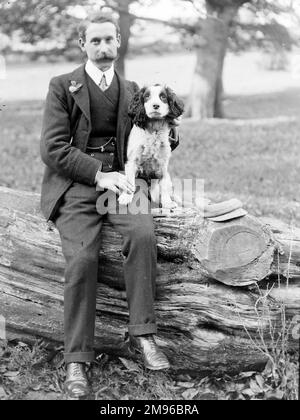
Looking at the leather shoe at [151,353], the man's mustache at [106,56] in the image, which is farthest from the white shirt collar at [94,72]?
the leather shoe at [151,353]

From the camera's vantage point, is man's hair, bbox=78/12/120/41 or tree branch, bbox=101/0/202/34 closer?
man's hair, bbox=78/12/120/41

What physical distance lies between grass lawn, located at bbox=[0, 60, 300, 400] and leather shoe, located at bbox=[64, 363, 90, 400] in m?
0.17

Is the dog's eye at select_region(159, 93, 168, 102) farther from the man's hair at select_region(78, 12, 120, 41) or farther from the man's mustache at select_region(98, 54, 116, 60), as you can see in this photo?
the man's hair at select_region(78, 12, 120, 41)

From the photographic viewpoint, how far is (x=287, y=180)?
9109 millimetres

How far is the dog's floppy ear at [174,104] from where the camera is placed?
3939 mm

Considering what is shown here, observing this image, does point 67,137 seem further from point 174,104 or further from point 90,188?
point 174,104

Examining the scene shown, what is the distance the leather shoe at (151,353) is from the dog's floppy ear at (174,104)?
1.48m

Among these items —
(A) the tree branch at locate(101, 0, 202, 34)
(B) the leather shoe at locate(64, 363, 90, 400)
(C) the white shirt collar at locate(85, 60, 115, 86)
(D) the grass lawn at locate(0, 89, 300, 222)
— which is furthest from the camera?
(A) the tree branch at locate(101, 0, 202, 34)

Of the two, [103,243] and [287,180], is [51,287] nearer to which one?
[103,243]

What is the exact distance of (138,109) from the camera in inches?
155

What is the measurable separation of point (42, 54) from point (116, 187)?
38.3ft

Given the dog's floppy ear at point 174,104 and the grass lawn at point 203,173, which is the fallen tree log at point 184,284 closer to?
the grass lawn at point 203,173

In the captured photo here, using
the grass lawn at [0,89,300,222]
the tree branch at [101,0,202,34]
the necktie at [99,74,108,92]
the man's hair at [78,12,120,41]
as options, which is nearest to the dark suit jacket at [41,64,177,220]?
the necktie at [99,74,108,92]

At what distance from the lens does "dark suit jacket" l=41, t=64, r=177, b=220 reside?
404cm
